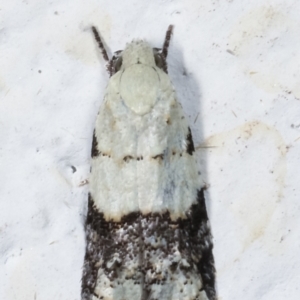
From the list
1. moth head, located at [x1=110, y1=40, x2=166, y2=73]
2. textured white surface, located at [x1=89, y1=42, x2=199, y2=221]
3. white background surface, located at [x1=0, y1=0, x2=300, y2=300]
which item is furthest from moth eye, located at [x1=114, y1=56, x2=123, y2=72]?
white background surface, located at [x1=0, y1=0, x2=300, y2=300]

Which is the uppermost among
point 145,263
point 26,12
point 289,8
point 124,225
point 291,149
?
point 26,12

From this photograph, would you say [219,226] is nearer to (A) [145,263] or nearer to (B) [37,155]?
(A) [145,263]

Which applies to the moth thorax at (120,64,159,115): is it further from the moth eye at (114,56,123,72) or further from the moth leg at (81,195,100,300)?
the moth leg at (81,195,100,300)

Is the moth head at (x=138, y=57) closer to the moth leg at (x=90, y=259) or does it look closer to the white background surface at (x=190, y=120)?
the white background surface at (x=190, y=120)

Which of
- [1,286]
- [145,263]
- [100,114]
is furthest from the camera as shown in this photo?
[1,286]

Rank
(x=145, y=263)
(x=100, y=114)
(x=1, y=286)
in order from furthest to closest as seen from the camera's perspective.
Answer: (x=1, y=286), (x=100, y=114), (x=145, y=263)

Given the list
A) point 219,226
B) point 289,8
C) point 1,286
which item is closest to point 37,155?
point 1,286
